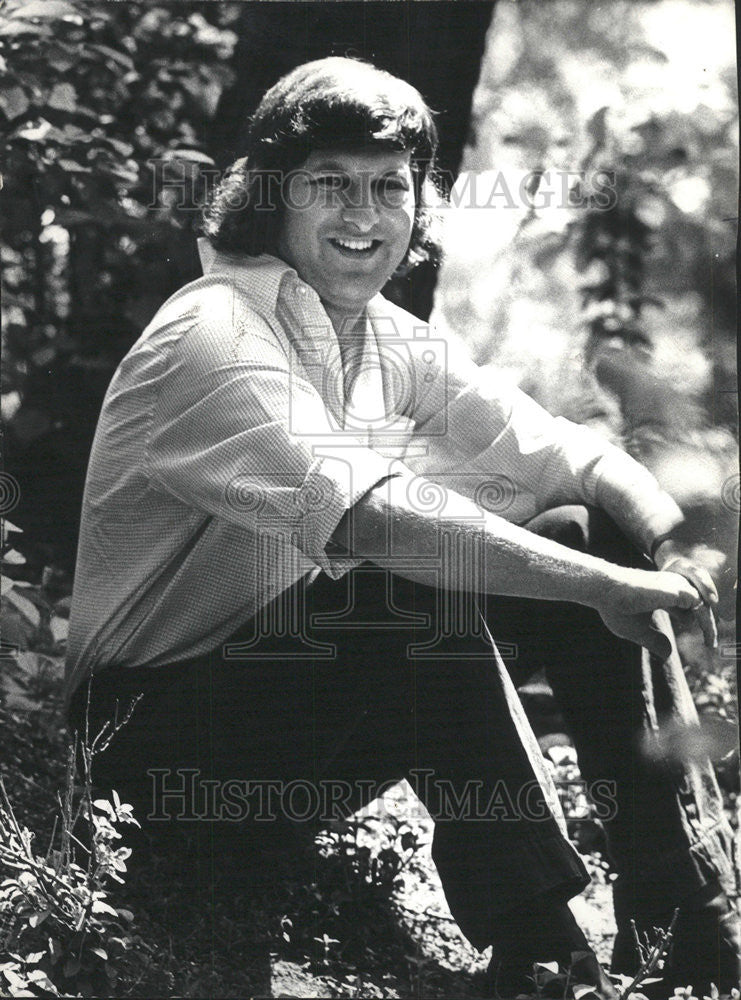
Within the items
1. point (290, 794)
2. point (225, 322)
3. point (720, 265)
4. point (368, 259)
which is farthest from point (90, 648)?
point (720, 265)

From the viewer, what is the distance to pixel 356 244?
345 cm

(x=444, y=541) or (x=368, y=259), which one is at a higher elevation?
(x=368, y=259)

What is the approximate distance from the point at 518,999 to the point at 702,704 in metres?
0.82

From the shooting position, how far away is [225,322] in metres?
3.33

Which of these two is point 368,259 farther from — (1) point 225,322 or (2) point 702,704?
(2) point 702,704

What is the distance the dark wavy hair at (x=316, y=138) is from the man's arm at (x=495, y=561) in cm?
65

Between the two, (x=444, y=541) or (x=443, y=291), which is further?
(x=443, y=291)

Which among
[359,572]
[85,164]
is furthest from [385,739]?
[85,164]

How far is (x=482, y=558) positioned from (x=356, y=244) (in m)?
0.81

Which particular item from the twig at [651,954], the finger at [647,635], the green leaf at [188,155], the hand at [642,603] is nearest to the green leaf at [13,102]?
the green leaf at [188,155]

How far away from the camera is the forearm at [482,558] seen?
329 cm

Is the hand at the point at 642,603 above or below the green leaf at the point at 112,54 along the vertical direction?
below

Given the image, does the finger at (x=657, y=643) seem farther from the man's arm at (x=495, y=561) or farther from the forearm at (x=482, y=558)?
the forearm at (x=482, y=558)

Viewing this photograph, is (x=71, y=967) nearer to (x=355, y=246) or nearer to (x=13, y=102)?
(x=355, y=246)
